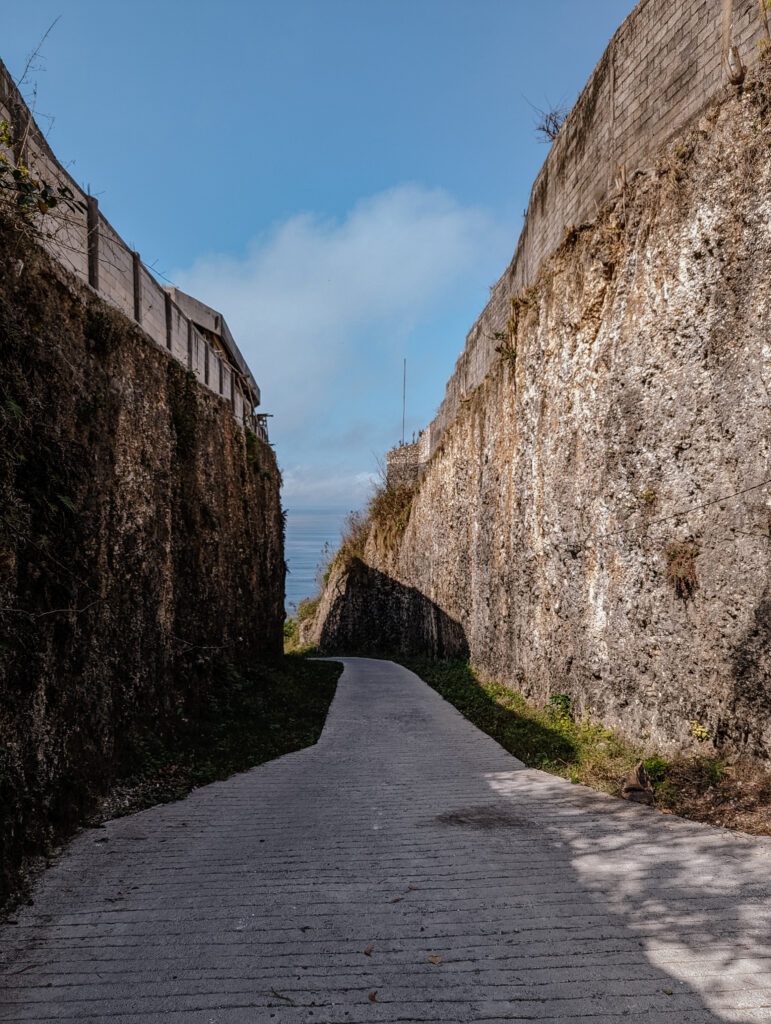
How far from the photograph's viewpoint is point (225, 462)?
13.6 m

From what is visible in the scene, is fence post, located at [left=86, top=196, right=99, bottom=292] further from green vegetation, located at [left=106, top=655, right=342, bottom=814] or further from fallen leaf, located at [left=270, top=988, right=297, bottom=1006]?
fallen leaf, located at [left=270, top=988, right=297, bottom=1006]

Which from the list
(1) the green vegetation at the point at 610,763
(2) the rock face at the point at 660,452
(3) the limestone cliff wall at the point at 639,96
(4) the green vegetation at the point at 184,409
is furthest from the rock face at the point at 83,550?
(3) the limestone cliff wall at the point at 639,96

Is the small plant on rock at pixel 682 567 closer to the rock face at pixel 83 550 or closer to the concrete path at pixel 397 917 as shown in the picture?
the concrete path at pixel 397 917

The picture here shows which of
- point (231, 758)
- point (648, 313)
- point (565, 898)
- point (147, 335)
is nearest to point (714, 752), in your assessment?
point (565, 898)

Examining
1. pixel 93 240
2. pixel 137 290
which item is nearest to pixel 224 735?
pixel 137 290

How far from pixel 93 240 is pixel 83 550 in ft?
12.3

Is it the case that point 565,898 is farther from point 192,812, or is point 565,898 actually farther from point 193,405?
point 193,405

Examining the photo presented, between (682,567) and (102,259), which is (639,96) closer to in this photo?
(682,567)

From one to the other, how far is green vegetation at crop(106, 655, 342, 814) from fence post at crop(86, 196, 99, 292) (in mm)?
5227

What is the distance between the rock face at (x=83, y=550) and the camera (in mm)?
5129

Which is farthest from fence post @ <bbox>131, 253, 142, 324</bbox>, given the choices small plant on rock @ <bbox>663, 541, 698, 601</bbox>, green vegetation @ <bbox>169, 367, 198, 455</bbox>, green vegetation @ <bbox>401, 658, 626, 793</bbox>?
green vegetation @ <bbox>401, 658, 626, 793</bbox>

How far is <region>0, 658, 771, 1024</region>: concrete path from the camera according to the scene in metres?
3.33

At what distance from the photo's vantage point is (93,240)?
296 inches

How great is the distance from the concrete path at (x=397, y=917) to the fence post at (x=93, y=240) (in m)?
5.82
